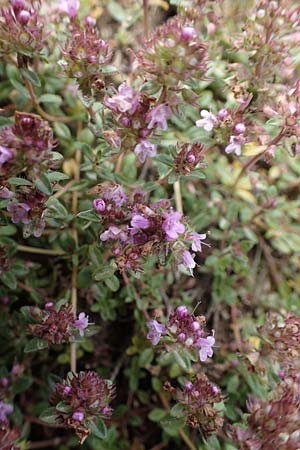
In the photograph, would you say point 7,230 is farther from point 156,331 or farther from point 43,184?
point 156,331

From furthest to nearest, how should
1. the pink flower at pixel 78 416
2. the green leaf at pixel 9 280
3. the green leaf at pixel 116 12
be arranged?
the green leaf at pixel 116 12
the green leaf at pixel 9 280
the pink flower at pixel 78 416

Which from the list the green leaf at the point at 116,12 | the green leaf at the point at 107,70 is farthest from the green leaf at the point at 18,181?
the green leaf at the point at 116,12

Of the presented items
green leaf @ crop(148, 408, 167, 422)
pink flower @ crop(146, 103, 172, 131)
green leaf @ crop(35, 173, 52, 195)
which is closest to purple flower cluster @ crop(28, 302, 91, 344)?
green leaf @ crop(35, 173, 52, 195)

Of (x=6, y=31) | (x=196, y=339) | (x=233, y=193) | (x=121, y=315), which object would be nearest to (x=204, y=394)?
(x=196, y=339)

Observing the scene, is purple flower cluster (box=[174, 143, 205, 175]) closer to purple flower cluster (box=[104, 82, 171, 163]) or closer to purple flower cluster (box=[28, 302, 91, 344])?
purple flower cluster (box=[104, 82, 171, 163])

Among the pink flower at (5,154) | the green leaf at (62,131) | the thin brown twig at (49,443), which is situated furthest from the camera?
the green leaf at (62,131)

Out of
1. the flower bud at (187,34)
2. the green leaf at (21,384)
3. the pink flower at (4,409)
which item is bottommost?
the pink flower at (4,409)

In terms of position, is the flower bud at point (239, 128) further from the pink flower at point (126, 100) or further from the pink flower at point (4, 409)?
the pink flower at point (4, 409)
